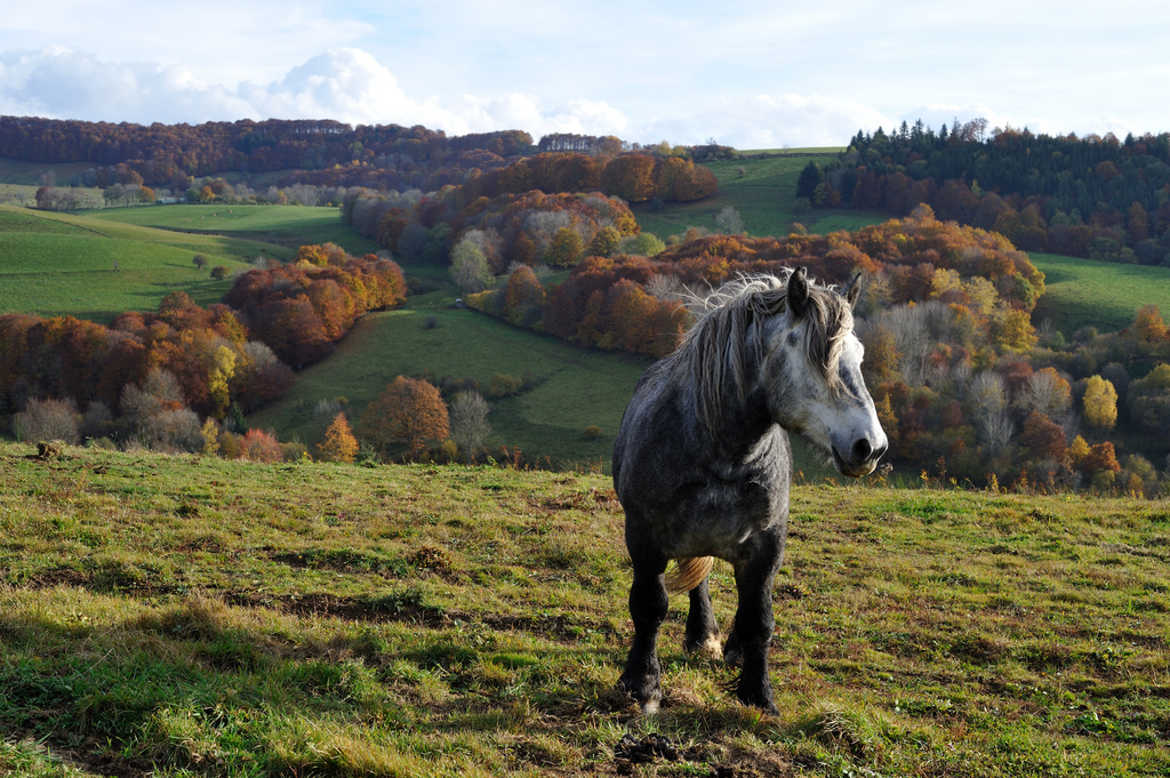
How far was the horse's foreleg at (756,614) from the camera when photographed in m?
5.26

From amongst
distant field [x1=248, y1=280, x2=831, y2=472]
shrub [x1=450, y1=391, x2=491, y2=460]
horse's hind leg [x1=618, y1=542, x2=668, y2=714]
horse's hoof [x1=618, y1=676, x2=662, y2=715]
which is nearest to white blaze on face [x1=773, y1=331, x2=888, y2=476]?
horse's hind leg [x1=618, y1=542, x2=668, y2=714]

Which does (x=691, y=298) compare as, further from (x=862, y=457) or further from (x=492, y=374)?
(x=492, y=374)

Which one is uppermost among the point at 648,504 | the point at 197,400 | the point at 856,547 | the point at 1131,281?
the point at 1131,281

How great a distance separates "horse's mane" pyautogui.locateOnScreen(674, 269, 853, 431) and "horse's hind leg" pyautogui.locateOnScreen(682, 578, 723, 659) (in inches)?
91.9

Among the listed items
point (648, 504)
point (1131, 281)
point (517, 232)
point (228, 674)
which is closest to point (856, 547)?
point (648, 504)

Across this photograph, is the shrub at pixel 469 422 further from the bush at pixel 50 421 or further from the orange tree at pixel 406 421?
the bush at pixel 50 421

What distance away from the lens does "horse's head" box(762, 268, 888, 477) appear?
4139mm

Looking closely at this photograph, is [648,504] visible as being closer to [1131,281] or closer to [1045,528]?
[1045,528]

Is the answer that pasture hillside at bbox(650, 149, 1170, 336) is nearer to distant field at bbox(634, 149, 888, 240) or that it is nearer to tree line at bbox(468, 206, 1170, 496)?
distant field at bbox(634, 149, 888, 240)

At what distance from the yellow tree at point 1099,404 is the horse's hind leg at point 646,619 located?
2699 inches

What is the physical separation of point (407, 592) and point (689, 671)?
315 cm

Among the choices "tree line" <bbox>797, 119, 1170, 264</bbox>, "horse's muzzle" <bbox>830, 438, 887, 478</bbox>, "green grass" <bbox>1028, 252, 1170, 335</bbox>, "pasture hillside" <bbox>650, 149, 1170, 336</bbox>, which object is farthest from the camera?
"tree line" <bbox>797, 119, 1170, 264</bbox>

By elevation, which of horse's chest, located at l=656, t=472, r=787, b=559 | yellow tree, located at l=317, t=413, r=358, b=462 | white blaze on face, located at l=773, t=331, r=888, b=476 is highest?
white blaze on face, located at l=773, t=331, r=888, b=476

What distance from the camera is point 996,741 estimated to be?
5113mm
